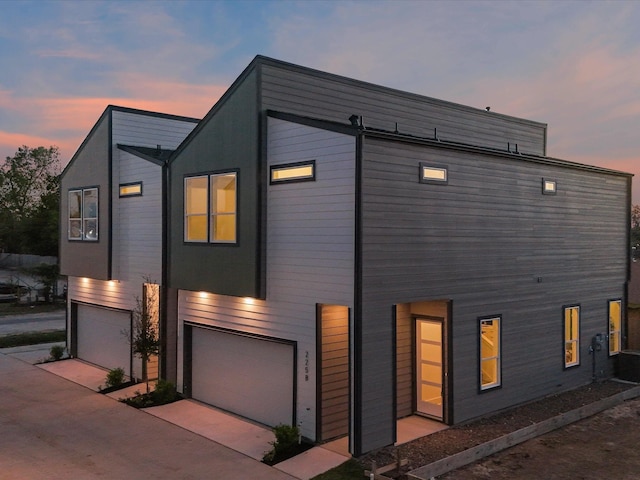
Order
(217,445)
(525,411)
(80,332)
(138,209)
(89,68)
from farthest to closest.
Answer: (89,68), (80,332), (138,209), (525,411), (217,445)

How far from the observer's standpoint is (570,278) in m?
14.7

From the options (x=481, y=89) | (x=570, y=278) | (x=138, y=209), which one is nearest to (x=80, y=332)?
(x=138, y=209)

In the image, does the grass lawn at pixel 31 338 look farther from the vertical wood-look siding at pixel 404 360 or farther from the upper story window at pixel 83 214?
the vertical wood-look siding at pixel 404 360

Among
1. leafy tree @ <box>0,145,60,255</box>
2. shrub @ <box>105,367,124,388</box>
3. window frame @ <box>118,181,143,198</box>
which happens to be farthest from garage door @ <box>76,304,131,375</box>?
leafy tree @ <box>0,145,60,255</box>

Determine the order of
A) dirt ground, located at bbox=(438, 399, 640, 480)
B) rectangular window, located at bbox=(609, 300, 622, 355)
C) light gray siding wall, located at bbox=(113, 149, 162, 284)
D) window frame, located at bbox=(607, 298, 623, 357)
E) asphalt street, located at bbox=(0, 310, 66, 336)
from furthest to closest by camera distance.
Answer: asphalt street, located at bbox=(0, 310, 66, 336)
rectangular window, located at bbox=(609, 300, 622, 355)
window frame, located at bbox=(607, 298, 623, 357)
light gray siding wall, located at bbox=(113, 149, 162, 284)
dirt ground, located at bbox=(438, 399, 640, 480)

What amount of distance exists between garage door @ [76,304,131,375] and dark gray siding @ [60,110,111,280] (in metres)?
1.33

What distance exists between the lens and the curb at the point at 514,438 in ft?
28.7

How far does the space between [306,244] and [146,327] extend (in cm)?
611

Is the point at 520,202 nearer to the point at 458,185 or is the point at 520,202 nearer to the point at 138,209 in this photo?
the point at 458,185

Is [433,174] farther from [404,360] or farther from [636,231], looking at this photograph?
[636,231]

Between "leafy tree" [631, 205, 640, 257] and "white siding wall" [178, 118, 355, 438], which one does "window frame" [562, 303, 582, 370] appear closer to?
"white siding wall" [178, 118, 355, 438]

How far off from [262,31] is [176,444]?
62.2 ft

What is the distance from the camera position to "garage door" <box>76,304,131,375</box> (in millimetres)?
16548

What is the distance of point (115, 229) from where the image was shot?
16547 millimetres
